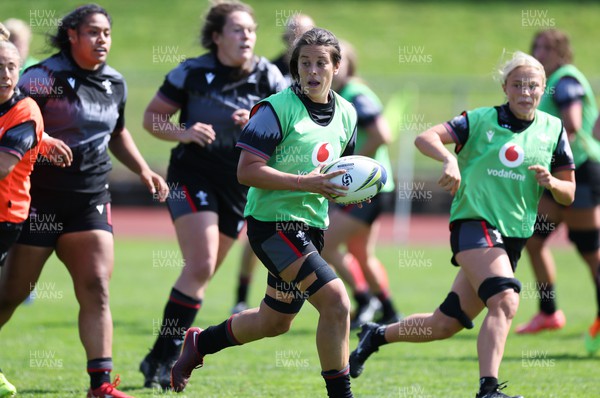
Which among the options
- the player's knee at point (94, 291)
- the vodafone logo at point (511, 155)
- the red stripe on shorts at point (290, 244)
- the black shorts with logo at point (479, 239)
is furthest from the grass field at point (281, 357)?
the vodafone logo at point (511, 155)

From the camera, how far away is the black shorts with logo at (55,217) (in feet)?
17.7

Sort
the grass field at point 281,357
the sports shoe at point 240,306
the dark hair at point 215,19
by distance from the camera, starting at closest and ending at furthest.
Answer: the grass field at point 281,357, the dark hair at point 215,19, the sports shoe at point 240,306

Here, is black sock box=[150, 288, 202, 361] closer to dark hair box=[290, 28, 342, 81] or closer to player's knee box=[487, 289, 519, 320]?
dark hair box=[290, 28, 342, 81]

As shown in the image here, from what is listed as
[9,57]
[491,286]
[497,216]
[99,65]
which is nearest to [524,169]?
[497,216]

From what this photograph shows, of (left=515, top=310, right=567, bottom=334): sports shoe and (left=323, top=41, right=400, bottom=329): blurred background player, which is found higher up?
(left=323, top=41, right=400, bottom=329): blurred background player

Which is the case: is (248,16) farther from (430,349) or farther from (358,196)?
(430,349)

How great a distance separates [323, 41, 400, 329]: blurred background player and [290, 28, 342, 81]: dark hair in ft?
11.6

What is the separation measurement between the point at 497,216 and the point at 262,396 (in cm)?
180

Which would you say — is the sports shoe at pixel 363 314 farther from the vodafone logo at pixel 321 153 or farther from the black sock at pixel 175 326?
the vodafone logo at pixel 321 153

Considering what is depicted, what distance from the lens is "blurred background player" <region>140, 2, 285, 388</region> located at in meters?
6.07

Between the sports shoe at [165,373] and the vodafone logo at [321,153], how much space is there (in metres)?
1.94

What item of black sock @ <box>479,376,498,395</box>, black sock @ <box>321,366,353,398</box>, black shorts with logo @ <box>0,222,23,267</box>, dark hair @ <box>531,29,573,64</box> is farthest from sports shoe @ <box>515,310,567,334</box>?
black shorts with logo @ <box>0,222,23,267</box>

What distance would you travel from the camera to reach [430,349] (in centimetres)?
761

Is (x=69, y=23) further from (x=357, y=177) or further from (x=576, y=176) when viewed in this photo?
(x=576, y=176)
